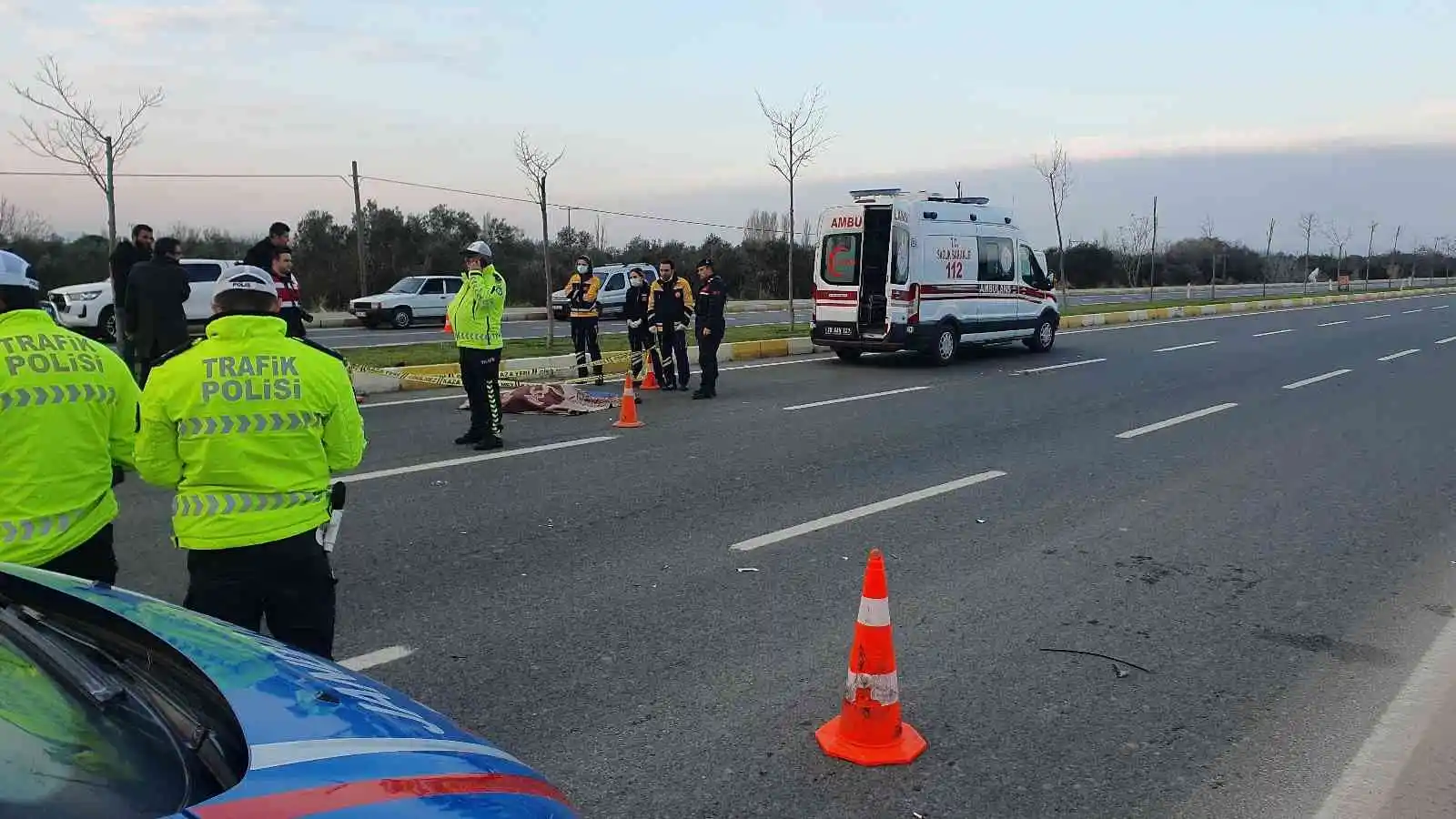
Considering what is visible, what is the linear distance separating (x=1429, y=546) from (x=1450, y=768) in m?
3.44

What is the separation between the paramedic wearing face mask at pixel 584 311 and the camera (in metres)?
13.9

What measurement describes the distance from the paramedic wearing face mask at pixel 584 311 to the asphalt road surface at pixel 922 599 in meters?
3.33

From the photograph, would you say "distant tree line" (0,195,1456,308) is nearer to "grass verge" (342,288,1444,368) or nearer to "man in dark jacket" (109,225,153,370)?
"grass verge" (342,288,1444,368)

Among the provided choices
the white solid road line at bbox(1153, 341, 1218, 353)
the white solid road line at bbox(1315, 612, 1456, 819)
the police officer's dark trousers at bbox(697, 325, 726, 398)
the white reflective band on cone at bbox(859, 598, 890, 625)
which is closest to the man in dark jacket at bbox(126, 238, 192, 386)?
the police officer's dark trousers at bbox(697, 325, 726, 398)

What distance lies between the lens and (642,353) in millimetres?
14414

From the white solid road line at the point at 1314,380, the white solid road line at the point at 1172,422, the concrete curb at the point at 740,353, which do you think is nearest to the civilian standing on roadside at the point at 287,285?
the concrete curb at the point at 740,353

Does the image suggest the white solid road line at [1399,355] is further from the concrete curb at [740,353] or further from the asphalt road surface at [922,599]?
the asphalt road surface at [922,599]

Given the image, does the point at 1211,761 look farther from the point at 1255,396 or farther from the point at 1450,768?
the point at 1255,396

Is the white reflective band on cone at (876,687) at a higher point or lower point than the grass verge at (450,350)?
lower

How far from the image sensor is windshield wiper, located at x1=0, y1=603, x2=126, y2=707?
1993mm

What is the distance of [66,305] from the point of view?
21172 millimetres

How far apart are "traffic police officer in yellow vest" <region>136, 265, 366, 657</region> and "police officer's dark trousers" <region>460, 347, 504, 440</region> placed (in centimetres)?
634

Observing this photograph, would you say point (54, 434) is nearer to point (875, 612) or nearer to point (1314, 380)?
point (875, 612)

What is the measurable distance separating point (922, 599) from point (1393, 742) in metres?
2.16
